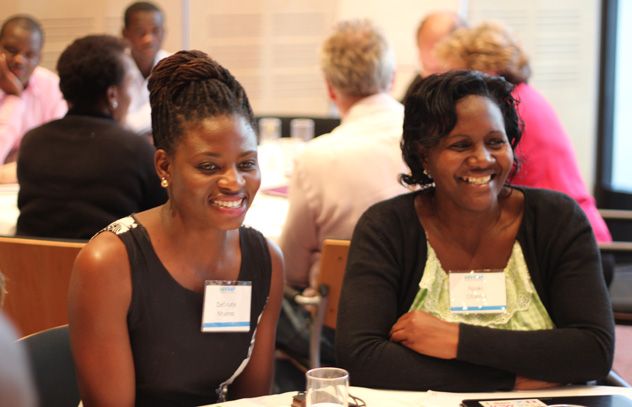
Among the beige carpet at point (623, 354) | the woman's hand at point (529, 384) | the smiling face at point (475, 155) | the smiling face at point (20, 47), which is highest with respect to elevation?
the smiling face at point (20, 47)

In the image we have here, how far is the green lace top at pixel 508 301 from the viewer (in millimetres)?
2084

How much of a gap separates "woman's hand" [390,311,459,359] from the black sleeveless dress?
0.38 metres

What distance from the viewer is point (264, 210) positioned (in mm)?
3672

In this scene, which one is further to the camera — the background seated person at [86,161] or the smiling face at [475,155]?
the background seated person at [86,161]

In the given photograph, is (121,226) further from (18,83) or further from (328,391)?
(18,83)

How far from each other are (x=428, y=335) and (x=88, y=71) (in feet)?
5.84

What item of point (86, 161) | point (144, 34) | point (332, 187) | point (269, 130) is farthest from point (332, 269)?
point (144, 34)

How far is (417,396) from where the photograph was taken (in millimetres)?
1844

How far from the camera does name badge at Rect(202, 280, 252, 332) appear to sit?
1.89m

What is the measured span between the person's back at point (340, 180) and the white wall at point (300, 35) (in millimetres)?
3565

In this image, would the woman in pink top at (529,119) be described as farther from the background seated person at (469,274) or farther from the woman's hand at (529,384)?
the woman's hand at (529,384)

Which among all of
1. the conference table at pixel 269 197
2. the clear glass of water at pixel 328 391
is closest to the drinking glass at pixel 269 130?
the conference table at pixel 269 197

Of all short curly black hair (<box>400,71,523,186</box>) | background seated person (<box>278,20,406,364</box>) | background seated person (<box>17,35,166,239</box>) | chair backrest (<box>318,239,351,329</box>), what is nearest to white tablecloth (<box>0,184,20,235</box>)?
background seated person (<box>17,35,166,239</box>)

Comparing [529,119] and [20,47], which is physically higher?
[20,47]
